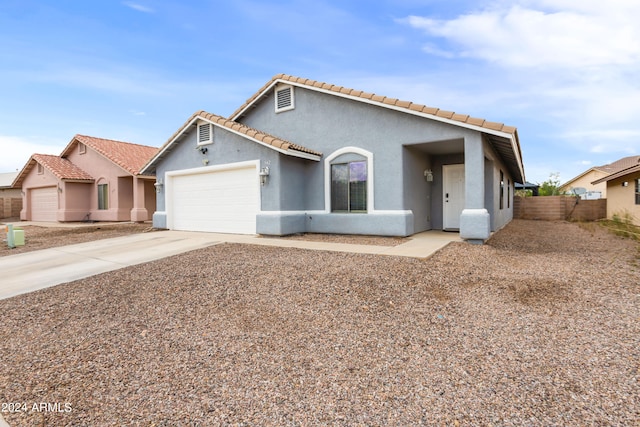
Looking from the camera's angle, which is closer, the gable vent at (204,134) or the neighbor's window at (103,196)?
the gable vent at (204,134)

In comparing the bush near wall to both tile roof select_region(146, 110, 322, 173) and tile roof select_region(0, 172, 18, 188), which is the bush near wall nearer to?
tile roof select_region(146, 110, 322, 173)

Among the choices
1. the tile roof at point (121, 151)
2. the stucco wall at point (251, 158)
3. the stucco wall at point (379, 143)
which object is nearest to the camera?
the stucco wall at point (379, 143)

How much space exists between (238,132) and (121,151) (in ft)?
45.9

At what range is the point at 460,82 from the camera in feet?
42.9

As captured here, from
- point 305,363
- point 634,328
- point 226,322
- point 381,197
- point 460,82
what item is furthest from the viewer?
point 460,82

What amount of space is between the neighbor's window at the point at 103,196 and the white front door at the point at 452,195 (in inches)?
768

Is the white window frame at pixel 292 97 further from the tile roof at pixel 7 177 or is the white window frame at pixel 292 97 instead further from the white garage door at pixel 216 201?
the tile roof at pixel 7 177

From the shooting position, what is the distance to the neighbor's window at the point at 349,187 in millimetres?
10836

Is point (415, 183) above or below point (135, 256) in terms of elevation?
above

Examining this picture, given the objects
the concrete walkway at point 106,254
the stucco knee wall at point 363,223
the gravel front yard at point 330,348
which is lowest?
the gravel front yard at point 330,348

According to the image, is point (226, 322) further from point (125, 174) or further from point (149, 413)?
point (125, 174)

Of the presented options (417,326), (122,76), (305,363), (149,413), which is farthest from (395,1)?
A: (122,76)

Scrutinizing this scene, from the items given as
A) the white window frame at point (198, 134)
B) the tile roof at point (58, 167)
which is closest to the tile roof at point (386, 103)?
the white window frame at point (198, 134)

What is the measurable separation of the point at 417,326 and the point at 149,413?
2842mm
